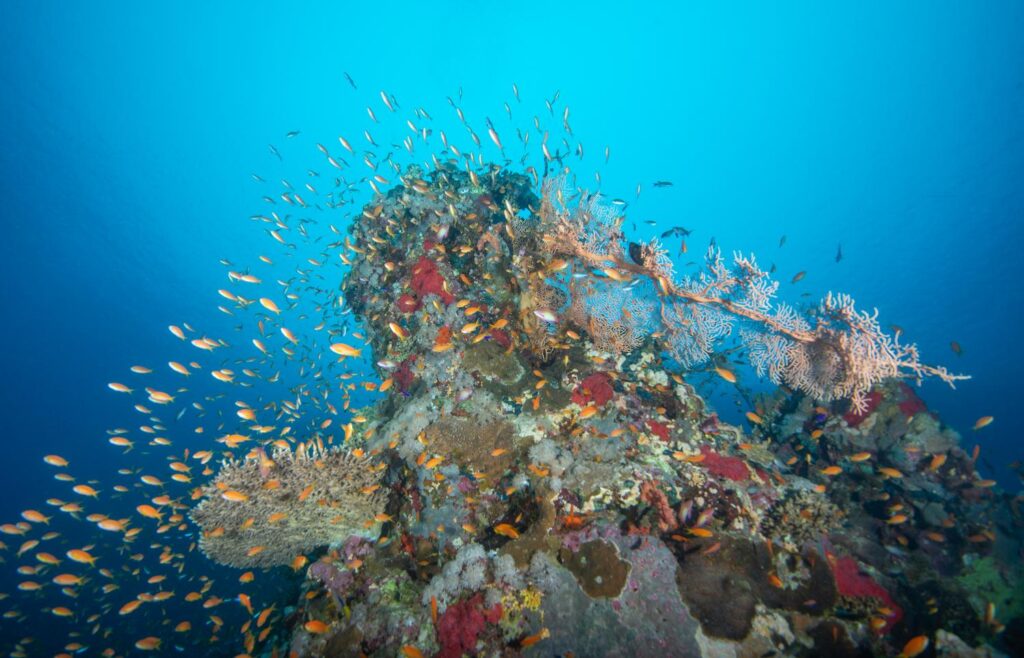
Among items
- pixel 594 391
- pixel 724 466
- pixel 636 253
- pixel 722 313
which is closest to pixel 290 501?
pixel 594 391

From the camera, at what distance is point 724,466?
20.2 ft

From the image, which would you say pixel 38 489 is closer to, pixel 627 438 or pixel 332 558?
pixel 332 558

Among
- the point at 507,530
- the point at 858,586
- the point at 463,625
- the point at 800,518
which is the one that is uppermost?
the point at 507,530

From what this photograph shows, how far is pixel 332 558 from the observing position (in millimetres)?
5871

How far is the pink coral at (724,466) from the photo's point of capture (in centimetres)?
605

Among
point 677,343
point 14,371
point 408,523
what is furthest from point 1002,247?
point 14,371

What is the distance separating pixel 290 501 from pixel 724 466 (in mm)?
6955

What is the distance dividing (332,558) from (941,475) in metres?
11.5

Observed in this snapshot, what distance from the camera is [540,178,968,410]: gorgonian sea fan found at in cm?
766

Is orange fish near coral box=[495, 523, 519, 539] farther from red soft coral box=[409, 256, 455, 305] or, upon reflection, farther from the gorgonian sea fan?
the gorgonian sea fan

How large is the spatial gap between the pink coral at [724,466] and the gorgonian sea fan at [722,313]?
257 cm

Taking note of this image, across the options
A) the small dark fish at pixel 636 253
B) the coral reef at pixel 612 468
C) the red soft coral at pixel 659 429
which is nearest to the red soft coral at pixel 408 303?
the coral reef at pixel 612 468

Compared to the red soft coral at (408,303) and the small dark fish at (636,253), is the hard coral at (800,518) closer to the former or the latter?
the small dark fish at (636,253)

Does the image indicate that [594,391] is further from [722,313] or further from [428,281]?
[428,281]
